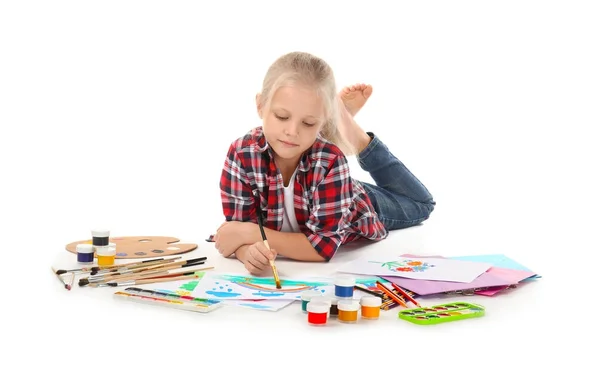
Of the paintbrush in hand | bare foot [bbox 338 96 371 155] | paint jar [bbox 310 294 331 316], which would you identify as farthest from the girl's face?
paint jar [bbox 310 294 331 316]

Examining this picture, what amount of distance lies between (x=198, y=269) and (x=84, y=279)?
0.41m

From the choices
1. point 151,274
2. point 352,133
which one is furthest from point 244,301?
point 352,133

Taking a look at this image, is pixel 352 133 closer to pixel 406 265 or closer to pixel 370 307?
pixel 406 265

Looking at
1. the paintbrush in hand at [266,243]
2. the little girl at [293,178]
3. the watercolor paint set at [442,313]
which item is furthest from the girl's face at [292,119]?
the watercolor paint set at [442,313]

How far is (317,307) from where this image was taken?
2.22 m

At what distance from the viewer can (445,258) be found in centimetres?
301

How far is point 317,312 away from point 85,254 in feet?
3.57

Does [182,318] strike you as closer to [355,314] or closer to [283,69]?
[355,314]

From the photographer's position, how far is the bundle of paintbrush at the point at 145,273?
2617 millimetres

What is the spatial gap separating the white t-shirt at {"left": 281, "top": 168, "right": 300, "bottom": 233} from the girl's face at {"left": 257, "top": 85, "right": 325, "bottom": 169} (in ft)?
0.56

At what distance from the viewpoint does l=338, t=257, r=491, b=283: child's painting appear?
271 centimetres

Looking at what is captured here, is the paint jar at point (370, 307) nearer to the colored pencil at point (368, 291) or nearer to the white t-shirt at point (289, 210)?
the colored pencil at point (368, 291)

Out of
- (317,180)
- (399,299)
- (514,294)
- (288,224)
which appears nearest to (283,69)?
(317,180)

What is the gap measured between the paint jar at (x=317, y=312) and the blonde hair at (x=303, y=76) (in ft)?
2.73
